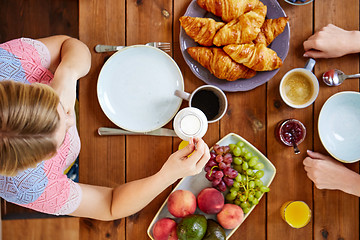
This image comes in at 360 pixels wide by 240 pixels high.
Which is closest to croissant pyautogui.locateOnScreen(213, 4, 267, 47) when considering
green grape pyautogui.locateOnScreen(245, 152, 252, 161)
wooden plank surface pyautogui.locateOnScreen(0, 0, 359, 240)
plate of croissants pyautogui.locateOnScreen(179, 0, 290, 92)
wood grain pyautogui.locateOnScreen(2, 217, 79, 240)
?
plate of croissants pyautogui.locateOnScreen(179, 0, 290, 92)

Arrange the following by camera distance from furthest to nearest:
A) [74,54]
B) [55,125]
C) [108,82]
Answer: [108,82], [74,54], [55,125]

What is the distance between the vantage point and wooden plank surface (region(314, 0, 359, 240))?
1.13 meters

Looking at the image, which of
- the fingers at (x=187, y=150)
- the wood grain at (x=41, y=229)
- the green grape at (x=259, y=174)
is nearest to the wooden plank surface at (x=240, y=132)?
the green grape at (x=259, y=174)

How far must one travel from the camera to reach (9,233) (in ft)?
4.61

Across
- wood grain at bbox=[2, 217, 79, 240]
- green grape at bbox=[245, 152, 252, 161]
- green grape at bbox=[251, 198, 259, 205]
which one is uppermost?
green grape at bbox=[245, 152, 252, 161]

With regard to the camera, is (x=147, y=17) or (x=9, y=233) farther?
(x=9, y=233)

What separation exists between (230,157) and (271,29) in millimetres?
455

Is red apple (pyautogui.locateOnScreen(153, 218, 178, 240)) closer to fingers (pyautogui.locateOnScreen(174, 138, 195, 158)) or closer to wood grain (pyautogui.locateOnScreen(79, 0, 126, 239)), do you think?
wood grain (pyautogui.locateOnScreen(79, 0, 126, 239))

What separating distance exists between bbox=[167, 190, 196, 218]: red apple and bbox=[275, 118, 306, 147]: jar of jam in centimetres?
39

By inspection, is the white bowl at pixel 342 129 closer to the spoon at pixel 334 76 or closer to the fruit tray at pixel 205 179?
the spoon at pixel 334 76

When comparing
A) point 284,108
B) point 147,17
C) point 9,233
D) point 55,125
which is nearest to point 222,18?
point 147,17

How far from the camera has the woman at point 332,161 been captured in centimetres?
108

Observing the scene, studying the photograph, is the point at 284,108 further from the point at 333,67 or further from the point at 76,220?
the point at 76,220

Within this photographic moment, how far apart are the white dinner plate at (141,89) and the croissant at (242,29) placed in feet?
0.61
